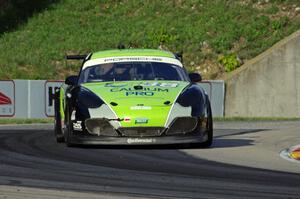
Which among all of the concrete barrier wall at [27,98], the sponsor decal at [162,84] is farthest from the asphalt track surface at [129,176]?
the concrete barrier wall at [27,98]

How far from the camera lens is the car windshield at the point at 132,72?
46.8 ft

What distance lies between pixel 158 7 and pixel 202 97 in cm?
2615

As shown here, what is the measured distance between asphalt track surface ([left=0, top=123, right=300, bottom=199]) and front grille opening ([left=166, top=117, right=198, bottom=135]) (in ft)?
0.94

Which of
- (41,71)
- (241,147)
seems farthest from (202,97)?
(41,71)

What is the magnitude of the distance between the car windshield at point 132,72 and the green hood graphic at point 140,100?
2.33ft

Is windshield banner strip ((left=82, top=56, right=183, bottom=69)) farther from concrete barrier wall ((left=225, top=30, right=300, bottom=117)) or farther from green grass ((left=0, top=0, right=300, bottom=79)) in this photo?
green grass ((left=0, top=0, right=300, bottom=79))

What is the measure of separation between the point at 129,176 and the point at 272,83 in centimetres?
2247

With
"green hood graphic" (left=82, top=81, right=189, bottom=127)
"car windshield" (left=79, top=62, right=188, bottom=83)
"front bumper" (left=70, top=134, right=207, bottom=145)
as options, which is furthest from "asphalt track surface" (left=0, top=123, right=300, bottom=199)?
"car windshield" (left=79, top=62, right=188, bottom=83)

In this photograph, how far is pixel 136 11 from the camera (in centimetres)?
3925

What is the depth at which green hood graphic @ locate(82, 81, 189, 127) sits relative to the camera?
12.6 m

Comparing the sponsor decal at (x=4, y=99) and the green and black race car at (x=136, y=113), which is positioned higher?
the green and black race car at (x=136, y=113)

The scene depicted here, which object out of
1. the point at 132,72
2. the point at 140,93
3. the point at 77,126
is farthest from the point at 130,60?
the point at 77,126

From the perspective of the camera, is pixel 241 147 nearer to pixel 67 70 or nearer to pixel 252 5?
pixel 67 70

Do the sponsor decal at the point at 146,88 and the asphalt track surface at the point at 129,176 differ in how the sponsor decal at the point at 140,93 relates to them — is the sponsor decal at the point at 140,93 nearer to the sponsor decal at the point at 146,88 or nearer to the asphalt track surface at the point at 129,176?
the sponsor decal at the point at 146,88
